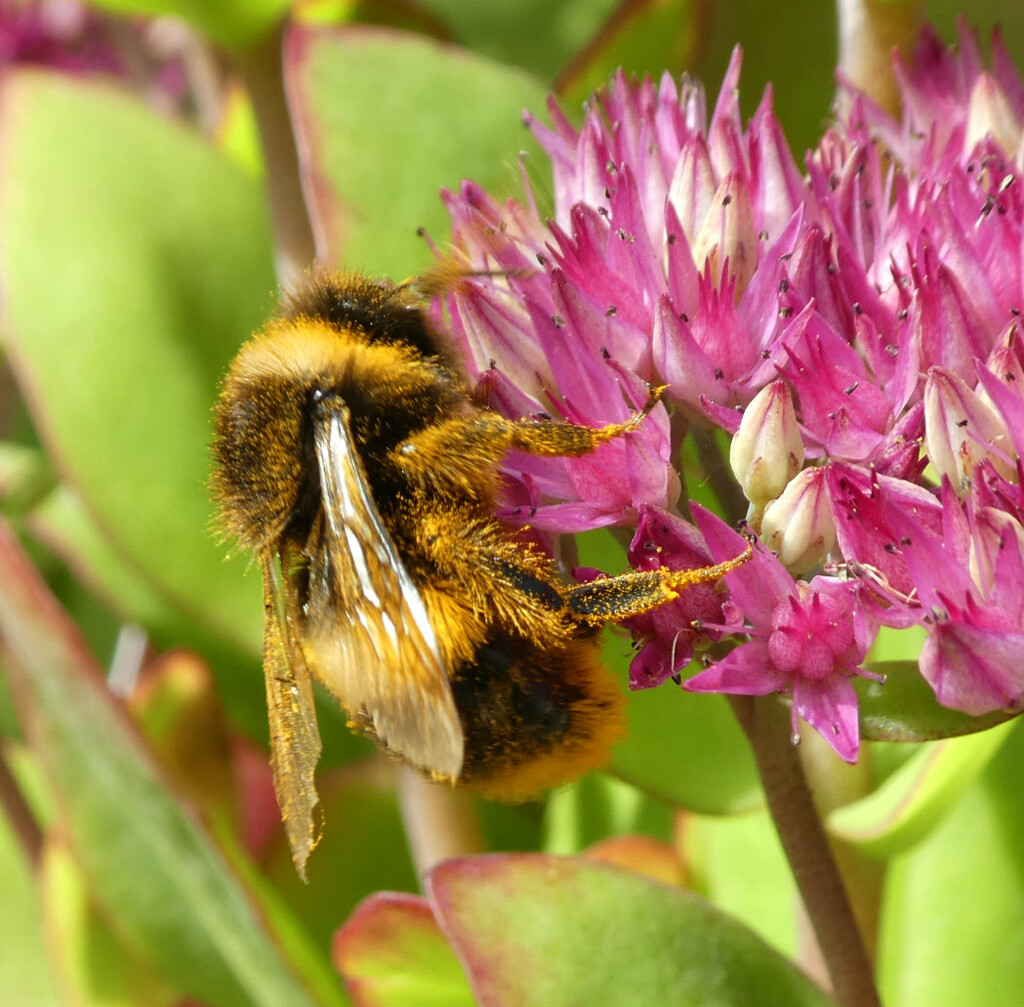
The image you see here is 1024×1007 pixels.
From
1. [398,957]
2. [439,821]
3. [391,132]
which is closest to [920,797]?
[398,957]

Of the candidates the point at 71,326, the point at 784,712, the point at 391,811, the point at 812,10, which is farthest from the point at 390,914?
the point at 812,10

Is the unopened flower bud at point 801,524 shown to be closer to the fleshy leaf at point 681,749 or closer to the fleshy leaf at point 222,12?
the fleshy leaf at point 681,749

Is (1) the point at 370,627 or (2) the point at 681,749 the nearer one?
(1) the point at 370,627

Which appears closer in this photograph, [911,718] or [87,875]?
[911,718]

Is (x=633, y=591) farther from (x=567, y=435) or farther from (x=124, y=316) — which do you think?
(x=124, y=316)

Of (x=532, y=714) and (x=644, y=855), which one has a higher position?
(x=532, y=714)

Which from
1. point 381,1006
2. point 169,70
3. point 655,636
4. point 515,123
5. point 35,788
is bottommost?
point 381,1006

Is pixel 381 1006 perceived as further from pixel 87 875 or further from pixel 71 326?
pixel 71 326
